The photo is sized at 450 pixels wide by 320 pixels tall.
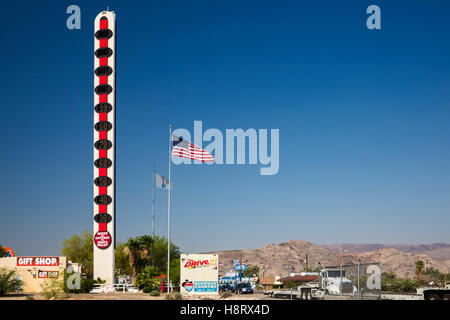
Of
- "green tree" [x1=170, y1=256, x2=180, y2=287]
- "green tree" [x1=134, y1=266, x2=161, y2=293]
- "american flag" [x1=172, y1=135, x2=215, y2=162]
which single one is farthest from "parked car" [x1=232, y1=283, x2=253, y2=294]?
"green tree" [x1=170, y1=256, x2=180, y2=287]

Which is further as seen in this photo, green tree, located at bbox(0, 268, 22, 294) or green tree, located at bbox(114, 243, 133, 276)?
green tree, located at bbox(114, 243, 133, 276)

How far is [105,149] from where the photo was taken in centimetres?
6588

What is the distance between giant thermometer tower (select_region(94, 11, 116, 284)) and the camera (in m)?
65.3

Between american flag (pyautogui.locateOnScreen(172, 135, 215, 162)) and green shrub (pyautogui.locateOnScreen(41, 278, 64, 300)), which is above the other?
american flag (pyautogui.locateOnScreen(172, 135, 215, 162))

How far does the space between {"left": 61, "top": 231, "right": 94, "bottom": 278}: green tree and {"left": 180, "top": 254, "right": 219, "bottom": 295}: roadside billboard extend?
65946 millimetres

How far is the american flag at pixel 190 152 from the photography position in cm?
5322

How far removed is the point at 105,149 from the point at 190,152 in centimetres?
1687

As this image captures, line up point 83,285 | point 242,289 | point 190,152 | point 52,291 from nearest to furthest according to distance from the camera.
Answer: point 52,291, point 190,152, point 83,285, point 242,289

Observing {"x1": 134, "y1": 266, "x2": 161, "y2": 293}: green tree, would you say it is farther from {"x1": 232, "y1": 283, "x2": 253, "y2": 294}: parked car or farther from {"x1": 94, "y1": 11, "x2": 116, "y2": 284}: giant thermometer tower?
{"x1": 232, "y1": 283, "x2": 253, "y2": 294}: parked car

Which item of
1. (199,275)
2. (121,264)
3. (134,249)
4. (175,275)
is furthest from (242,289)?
(121,264)

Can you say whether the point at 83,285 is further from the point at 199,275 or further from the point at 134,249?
the point at 134,249

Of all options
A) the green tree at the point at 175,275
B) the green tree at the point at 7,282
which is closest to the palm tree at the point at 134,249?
the green tree at the point at 175,275
